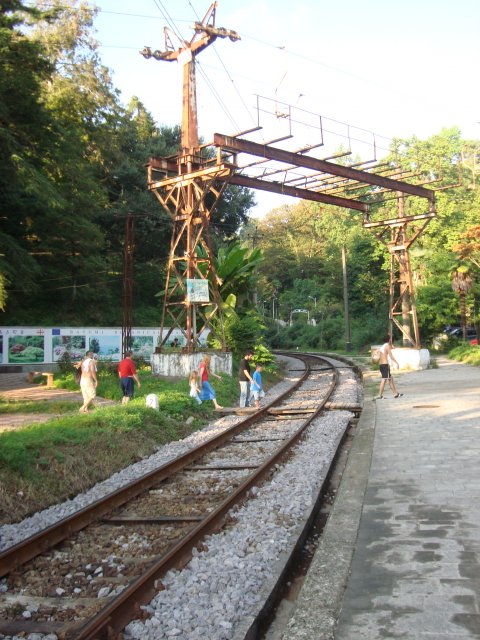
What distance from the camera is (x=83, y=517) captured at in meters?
6.65

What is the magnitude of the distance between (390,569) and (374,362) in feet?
79.7

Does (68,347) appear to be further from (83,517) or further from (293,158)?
(83,517)

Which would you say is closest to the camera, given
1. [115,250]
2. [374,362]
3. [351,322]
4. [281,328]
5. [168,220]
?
[374,362]

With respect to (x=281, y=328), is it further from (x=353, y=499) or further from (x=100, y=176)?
(x=353, y=499)

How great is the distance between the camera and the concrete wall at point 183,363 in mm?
20000

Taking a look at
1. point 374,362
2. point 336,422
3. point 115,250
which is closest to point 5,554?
point 336,422

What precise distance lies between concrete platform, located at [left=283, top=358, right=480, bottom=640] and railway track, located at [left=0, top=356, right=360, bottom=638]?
117 cm

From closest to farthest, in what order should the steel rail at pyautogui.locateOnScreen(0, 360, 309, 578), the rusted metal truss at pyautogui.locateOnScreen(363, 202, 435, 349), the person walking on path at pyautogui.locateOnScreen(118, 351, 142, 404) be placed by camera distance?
the steel rail at pyautogui.locateOnScreen(0, 360, 309, 578) < the person walking on path at pyautogui.locateOnScreen(118, 351, 142, 404) < the rusted metal truss at pyautogui.locateOnScreen(363, 202, 435, 349)

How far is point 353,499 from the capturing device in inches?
266

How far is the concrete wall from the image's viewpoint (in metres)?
20.0

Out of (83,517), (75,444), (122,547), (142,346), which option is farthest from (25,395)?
(122,547)

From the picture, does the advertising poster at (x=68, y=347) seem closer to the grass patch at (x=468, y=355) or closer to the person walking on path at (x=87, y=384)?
the person walking on path at (x=87, y=384)

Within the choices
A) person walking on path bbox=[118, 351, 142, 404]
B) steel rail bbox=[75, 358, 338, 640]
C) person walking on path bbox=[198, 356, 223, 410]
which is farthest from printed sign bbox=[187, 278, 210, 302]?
steel rail bbox=[75, 358, 338, 640]

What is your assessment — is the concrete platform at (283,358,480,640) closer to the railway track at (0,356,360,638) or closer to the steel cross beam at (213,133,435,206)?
the railway track at (0,356,360,638)
